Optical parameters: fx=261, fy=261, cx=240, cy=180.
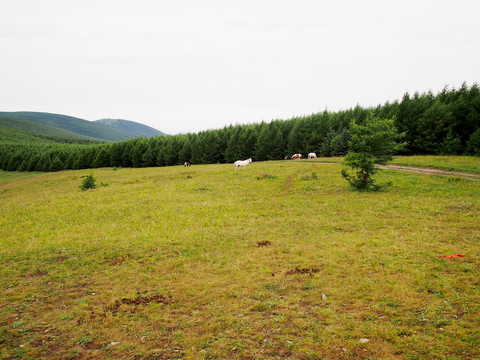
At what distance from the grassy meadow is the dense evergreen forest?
1075 inches

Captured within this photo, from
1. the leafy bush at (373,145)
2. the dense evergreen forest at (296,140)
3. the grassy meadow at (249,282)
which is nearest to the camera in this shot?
the grassy meadow at (249,282)

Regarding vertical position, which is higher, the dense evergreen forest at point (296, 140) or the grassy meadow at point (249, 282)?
the dense evergreen forest at point (296, 140)

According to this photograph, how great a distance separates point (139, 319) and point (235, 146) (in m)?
78.7

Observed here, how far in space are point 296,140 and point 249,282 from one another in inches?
2635

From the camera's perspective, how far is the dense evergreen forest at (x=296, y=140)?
52.4 metres

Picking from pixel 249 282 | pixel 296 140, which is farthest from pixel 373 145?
pixel 296 140

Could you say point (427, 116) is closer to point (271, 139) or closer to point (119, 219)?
point (271, 139)

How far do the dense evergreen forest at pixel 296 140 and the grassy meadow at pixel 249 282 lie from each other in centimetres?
2731

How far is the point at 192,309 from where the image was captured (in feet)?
30.4

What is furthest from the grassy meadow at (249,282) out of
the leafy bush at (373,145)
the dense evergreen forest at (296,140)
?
the dense evergreen forest at (296,140)

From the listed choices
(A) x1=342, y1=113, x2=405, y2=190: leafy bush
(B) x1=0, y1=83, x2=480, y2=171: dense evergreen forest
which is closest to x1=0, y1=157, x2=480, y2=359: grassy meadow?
(A) x1=342, y1=113, x2=405, y2=190: leafy bush

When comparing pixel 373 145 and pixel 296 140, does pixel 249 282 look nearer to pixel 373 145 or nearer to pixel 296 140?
pixel 373 145

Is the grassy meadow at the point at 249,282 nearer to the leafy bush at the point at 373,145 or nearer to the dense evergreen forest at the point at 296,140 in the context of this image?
the leafy bush at the point at 373,145

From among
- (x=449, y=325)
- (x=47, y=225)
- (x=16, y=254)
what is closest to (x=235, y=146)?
(x=47, y=225)
